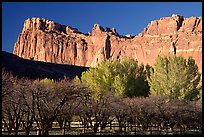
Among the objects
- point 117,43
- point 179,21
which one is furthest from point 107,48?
point 179,21

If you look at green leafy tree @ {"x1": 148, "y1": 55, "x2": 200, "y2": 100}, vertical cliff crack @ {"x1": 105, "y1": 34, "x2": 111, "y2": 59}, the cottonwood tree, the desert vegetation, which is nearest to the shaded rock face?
vertical cliff crack @ {"x1": 105, "y1": 34, "x2": 111, "y2": 59}

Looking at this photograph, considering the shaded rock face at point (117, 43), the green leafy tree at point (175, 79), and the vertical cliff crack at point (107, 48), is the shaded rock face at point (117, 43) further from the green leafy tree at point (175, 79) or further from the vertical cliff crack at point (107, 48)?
the green leafy tree at point (175, 79)

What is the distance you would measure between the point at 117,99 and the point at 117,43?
14157 centimetres

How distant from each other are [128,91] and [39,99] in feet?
57.5

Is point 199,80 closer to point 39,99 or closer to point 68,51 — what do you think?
point 39,99

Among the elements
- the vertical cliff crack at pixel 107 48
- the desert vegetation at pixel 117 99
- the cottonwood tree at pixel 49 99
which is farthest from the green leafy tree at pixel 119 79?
the vertical cliff crack at pixel 107 48

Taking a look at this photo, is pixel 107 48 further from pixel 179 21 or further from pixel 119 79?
pixel 119 79

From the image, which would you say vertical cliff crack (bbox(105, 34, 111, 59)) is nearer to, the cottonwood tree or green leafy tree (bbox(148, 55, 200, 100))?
green leafy tree (bbox(148, 55, 200, 100))

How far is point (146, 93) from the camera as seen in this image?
44719mm

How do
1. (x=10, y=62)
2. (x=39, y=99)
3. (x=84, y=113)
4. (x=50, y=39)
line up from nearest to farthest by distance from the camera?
(x=39, y=99) → (x=84, y=113) → (x=10, y=62) → (x=50, y=39)

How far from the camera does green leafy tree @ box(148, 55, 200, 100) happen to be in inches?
1585

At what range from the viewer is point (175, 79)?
40906 mm

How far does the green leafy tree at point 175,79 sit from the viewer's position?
40.2 metres

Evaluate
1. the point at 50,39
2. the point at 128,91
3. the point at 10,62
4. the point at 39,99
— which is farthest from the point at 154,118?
the point at 50,39
